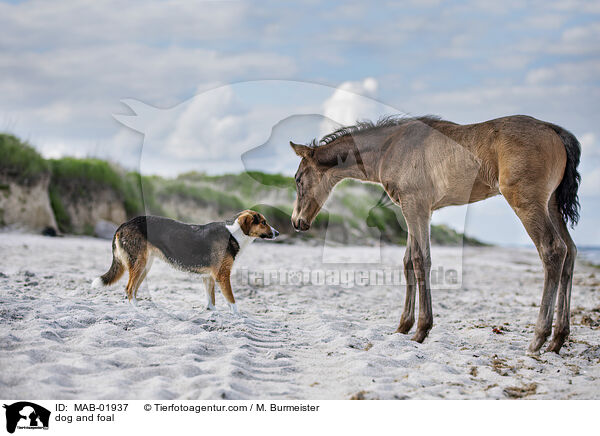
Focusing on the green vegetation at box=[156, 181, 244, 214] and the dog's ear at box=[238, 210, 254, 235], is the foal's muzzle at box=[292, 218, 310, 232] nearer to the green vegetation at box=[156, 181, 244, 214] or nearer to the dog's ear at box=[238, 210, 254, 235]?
the dog's ear at box=[238, 210, 254, 235]

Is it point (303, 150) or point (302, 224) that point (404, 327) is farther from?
point (303, 150)

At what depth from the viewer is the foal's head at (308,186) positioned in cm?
564

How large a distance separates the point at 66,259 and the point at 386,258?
24.9ft

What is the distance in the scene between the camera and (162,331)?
453 cm

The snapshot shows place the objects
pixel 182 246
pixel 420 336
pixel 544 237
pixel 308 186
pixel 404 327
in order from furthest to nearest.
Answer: pixel 308 186
pixel 182 246
pixel 404 327
pixel 420 336
pixel 544 237

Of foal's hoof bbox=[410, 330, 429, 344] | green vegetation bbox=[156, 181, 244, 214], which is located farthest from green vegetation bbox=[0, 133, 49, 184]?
foal's hoof bbox=[410, 330, 429, 344]

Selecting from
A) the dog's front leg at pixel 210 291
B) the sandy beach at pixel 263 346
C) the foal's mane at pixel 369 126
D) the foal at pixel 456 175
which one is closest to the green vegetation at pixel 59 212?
the sandy beach at pixel 263 346

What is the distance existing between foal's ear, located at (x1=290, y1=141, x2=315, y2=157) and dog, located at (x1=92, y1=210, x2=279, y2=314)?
33.9 inches

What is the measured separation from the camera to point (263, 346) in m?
4.38

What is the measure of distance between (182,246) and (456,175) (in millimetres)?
2769

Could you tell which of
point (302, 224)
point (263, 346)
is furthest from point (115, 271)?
point (302, 224)

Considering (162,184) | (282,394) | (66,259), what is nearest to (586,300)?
(282,394)

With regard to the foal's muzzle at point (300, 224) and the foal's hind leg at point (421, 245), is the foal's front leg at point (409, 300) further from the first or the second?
the foal's muzzle at point (300, 224)

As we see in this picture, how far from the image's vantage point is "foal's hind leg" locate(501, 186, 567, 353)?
4.34 m
